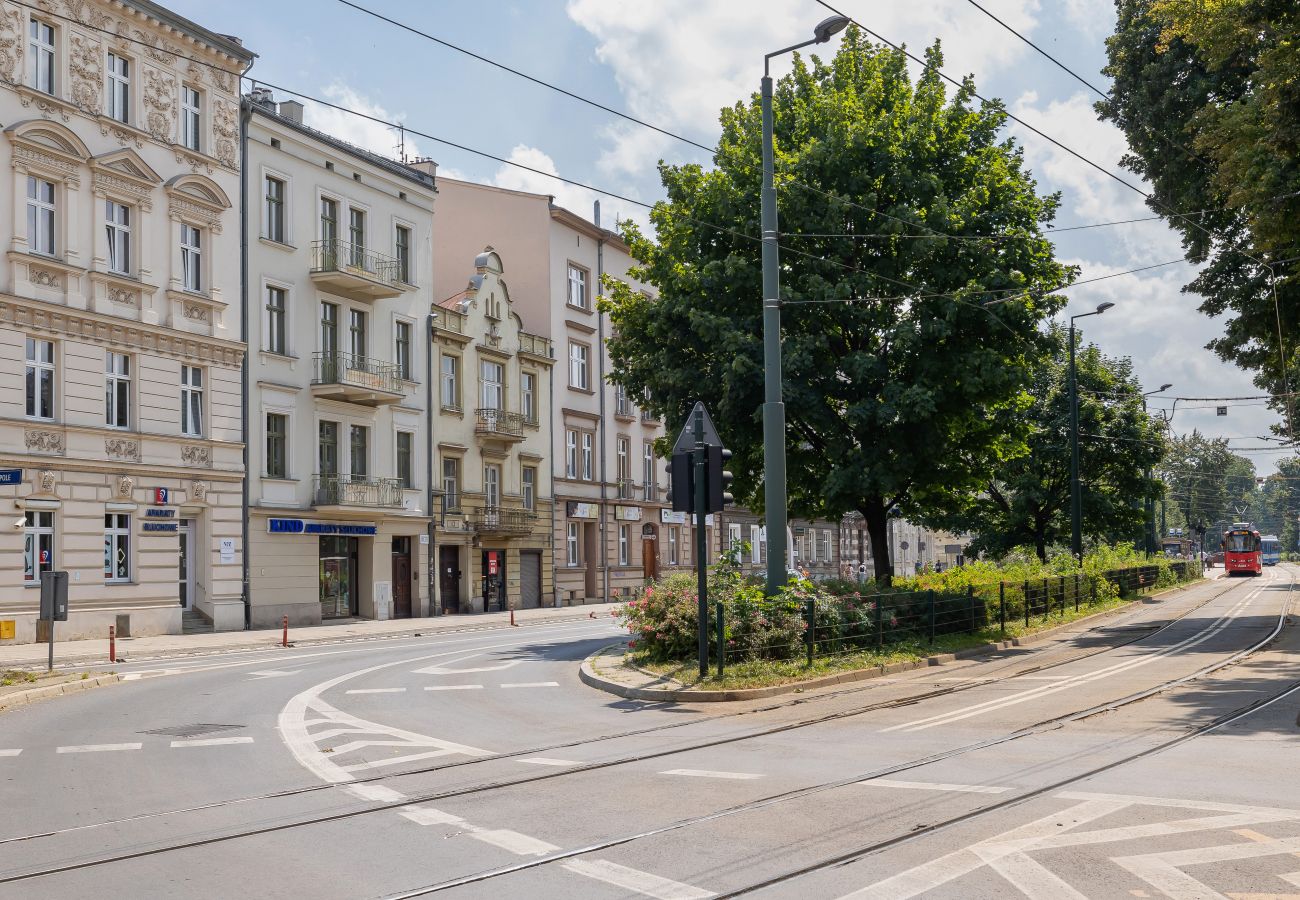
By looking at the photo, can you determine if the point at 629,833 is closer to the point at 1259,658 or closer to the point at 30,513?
the point at 1259,658

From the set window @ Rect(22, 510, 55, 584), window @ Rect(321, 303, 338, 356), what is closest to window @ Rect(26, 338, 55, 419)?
window @ Rect(22, 510, 55, 584)

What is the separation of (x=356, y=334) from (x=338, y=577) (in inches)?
303

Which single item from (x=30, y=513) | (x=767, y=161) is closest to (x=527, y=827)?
(x=767, y=161)

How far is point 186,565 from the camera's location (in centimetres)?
3309

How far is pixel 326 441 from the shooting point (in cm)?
3831

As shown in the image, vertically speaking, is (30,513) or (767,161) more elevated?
(767,161)

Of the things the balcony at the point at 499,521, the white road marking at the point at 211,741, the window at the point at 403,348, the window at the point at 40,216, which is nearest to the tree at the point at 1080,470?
the balcony at the point at 499,521

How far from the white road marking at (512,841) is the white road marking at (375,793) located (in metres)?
1.26

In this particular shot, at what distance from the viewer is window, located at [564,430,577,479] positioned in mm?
50938

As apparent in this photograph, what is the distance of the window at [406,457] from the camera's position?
41406 millimetres

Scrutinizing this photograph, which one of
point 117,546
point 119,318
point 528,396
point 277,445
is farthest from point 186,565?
point 528,396

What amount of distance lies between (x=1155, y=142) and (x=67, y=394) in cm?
2593

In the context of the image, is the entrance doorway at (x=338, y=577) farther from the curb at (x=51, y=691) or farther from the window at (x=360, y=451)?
the curb at (x=51, y=691)

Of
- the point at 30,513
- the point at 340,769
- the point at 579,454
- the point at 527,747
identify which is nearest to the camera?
the point at 340,769
